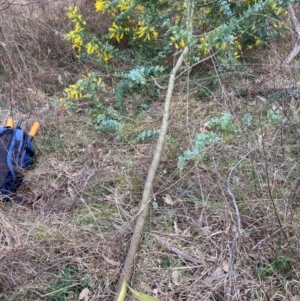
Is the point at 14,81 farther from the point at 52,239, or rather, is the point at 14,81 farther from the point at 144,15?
the point at 52,239

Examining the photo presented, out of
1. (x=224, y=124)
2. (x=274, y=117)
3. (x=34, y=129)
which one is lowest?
(x=274, y=117)

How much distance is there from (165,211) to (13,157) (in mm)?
1025

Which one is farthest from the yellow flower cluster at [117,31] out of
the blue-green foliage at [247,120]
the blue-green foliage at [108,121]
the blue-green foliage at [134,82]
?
the blue-green foliage at [247,120]

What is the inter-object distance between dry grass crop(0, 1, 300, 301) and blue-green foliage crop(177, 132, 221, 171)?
0.06 metres

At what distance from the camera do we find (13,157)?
2.58 m

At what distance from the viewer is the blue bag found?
2471mm

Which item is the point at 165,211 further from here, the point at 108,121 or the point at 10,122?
the point at 10,122

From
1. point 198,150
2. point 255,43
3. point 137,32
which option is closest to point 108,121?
point 198,150

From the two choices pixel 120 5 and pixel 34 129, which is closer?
pixel 34 129

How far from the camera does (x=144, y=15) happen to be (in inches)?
140

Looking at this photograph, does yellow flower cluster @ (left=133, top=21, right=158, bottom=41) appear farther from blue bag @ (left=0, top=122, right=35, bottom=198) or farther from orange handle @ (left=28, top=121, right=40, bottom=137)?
blue bag @ (left=0, top=122, right=35, bottom=198)

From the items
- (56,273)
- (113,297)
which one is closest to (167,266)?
(113,297)

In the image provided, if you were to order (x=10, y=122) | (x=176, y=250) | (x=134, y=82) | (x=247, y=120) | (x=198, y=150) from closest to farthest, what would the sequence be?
(x=176, y=250) < (x=198, y=150) < (x=247, y=120) < (x=10, y=122) < (x=134, y=82)

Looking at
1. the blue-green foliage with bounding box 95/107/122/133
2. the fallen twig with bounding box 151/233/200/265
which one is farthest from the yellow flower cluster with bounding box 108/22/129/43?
the fallen twig with bounding box 151/233/200/265
